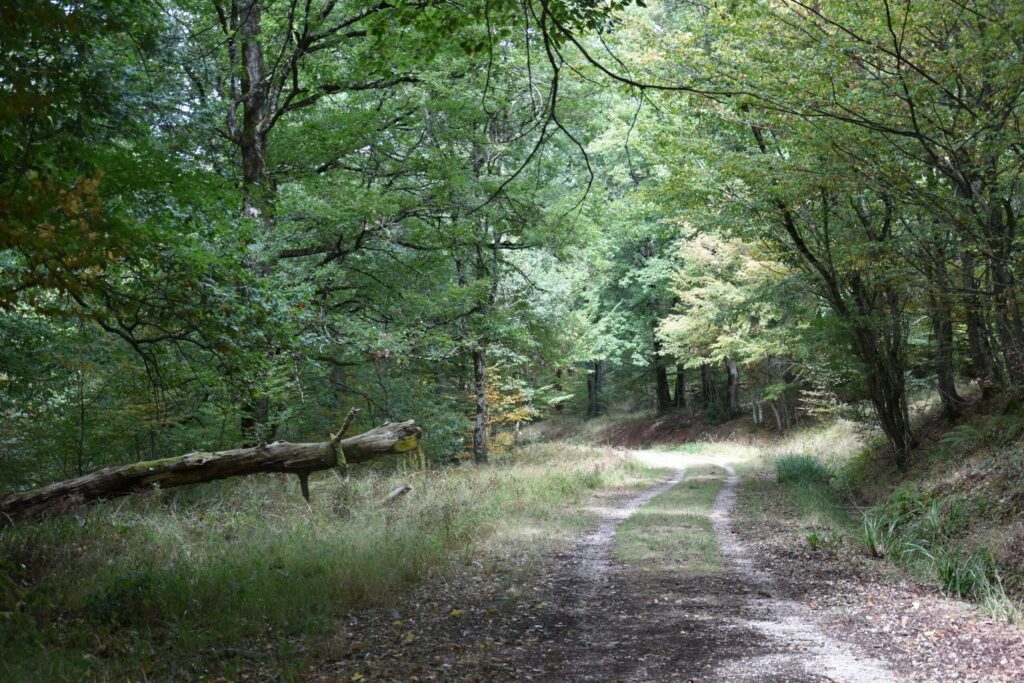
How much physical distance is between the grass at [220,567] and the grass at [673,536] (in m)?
1.05

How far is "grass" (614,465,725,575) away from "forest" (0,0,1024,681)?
292 mm

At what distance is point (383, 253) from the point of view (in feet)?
50.9

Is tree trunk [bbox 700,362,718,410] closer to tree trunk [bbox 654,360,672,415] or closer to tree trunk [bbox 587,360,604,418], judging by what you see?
tree trunk [bbox 654,360,672,415]

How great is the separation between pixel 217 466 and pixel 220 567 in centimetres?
292

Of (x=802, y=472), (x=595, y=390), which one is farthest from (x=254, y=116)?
(x=595, y=390)

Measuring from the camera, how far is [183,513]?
30.8 feet

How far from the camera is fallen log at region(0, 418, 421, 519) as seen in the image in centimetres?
932

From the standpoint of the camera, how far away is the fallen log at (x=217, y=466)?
932 centimetres

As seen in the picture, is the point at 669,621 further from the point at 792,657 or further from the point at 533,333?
the point at 533,333

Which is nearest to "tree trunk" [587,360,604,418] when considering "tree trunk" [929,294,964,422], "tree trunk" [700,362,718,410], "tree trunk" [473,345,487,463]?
"tree trunk" [700,362,718,410]

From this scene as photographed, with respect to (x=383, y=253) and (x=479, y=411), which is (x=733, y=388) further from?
(x=383, y=253)

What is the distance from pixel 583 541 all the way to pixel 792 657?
15.5 ft

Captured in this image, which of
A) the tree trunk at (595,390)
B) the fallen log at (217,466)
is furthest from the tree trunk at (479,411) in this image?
the tree trunk at (595,390)

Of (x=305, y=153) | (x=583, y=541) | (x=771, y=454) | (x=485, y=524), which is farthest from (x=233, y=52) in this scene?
(x=771, y=454)
